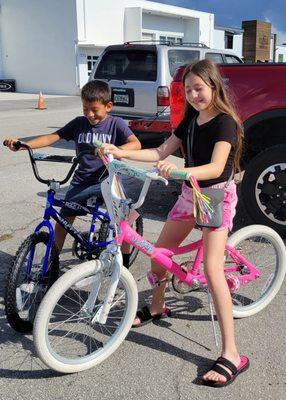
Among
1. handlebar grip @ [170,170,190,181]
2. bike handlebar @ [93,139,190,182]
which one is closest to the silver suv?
bike handlebar @ [93,139,190,182]

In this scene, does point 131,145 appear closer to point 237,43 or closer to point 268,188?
point 268,188

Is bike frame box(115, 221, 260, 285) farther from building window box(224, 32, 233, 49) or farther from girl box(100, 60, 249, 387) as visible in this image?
building window box(224, 32, 233, 49)

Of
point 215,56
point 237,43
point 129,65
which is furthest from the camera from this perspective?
point 237,43

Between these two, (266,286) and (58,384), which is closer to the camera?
(58,384)

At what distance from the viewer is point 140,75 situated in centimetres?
901

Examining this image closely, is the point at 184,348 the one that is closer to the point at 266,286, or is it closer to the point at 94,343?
the point at 94,343

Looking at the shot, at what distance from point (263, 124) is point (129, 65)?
486 centimetres

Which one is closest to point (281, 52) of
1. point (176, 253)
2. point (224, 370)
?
point (176, 253)

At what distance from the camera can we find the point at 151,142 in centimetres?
789

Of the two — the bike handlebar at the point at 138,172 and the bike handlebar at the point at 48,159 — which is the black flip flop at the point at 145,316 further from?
the bike handlebar at the point at 138,172

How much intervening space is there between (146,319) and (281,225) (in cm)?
203

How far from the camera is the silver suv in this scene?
8.64 meters

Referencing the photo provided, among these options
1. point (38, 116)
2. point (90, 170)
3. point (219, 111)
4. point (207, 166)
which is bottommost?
point (38, 116)

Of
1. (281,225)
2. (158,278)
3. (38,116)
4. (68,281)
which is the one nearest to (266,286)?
(158,278)
